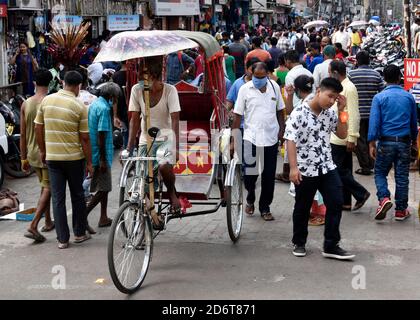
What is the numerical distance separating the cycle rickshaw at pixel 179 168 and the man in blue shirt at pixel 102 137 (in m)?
0.28

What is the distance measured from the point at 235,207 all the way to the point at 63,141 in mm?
1973

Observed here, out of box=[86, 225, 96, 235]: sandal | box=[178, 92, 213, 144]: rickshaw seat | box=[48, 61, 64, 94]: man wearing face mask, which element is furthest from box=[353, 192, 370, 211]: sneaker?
box=[48, 61, 64, 94]: man wearing face mask

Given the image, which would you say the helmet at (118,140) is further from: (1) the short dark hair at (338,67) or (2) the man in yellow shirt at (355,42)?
(2) the man in yellow shirt at (355,42)

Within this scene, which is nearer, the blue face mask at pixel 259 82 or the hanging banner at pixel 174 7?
the blue face mask at pixel 259 82

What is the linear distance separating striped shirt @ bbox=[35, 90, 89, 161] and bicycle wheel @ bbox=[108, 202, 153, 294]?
1.45m

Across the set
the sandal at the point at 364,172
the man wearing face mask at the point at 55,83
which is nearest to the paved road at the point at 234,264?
the sandal at the point at 364,172

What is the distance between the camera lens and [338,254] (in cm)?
657

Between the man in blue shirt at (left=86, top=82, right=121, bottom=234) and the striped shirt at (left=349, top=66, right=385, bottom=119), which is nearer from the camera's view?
the man in blue shirt at (left=86, top=82, right=121, bottom=234)

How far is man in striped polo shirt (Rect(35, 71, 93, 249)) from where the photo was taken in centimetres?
696

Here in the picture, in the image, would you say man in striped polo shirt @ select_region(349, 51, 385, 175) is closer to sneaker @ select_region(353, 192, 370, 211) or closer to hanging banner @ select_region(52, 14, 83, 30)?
sneaker @ select_region(353, 192, 370, 211)

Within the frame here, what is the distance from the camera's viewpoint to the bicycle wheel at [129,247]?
550 centimetres

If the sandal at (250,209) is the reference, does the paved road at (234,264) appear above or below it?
below

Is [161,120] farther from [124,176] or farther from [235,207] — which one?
[235,207]

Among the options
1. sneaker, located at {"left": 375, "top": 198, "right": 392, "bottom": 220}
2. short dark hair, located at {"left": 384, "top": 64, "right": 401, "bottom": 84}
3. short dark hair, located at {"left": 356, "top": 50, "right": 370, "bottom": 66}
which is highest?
short dark hair, located at {"left": 356, "top": 50, "right": 370, "bottom": 66}
